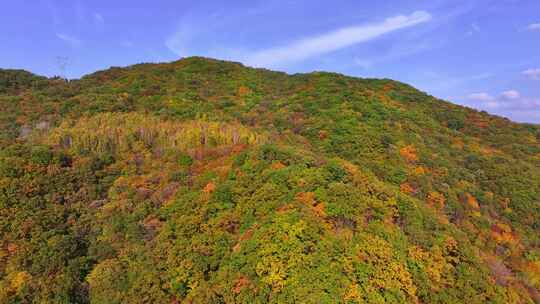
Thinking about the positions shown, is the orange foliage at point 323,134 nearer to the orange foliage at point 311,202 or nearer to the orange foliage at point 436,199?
the orange foliage at point 436,199

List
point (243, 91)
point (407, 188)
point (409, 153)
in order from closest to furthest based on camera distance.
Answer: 1. point (407, 188)
2. point (409, 153)
3. point (243, 91)

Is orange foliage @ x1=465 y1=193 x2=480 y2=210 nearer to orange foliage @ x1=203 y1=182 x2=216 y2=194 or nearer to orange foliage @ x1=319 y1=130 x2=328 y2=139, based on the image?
orange foliage @ x1=319 y1=130 x2=328 y2=139

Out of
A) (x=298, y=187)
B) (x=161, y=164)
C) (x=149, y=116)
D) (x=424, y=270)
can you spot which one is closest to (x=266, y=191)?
(x=298, y=187)

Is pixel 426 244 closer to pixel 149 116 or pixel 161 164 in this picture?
pixel 161 164

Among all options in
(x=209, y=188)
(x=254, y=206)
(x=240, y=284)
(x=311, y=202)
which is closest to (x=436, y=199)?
(x=311, y=202)

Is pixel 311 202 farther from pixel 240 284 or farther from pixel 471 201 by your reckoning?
pixel 471 201

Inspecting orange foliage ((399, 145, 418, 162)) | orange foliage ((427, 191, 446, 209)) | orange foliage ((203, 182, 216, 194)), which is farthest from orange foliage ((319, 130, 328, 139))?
orange foliage ((203, 182, 216, 194))
